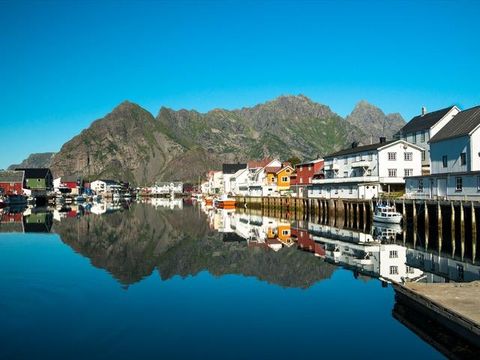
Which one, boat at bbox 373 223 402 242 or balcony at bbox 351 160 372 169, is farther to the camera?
balcony at bbox 351 160 372 169

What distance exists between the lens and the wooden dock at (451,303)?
15014mm

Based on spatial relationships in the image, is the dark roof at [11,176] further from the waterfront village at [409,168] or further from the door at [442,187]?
the door at [442,187]

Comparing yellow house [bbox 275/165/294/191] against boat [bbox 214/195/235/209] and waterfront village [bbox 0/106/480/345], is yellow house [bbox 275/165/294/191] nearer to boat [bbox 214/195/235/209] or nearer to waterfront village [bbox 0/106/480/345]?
waterfront village [bbox 0/106/480/345]

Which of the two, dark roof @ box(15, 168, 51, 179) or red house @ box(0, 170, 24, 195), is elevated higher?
dark roof @ box(15, 168, 51, 179)

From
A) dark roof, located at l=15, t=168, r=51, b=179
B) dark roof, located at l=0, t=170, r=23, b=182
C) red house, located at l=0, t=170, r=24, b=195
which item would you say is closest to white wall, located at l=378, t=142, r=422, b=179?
red house, located at l=0, t=170, r=24, b=195

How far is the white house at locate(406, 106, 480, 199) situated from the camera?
46500 millimetres

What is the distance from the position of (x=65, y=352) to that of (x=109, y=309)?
5.56 metres

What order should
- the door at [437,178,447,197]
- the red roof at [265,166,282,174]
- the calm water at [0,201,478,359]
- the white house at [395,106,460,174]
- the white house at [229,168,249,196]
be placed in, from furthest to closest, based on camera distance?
the white house at [229,168,249,196]
the red roof at [265,166,282,174]
the white house at [395,106,460,174]
the door at [437,178,447,197]
the calm water at [0,201,478,359]

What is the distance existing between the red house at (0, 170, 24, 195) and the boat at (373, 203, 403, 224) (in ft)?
473

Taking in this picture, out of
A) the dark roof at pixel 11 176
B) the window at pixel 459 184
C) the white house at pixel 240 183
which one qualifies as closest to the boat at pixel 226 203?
the white house at pixel 240 183

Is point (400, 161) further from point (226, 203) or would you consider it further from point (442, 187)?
point (226, 203)

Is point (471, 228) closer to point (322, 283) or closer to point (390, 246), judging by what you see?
point (390, 246)

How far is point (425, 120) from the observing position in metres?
77.5

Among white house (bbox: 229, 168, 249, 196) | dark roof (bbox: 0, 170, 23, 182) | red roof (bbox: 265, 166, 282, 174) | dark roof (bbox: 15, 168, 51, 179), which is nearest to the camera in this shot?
red roof (bbox: 265, 166, 282, 174)
